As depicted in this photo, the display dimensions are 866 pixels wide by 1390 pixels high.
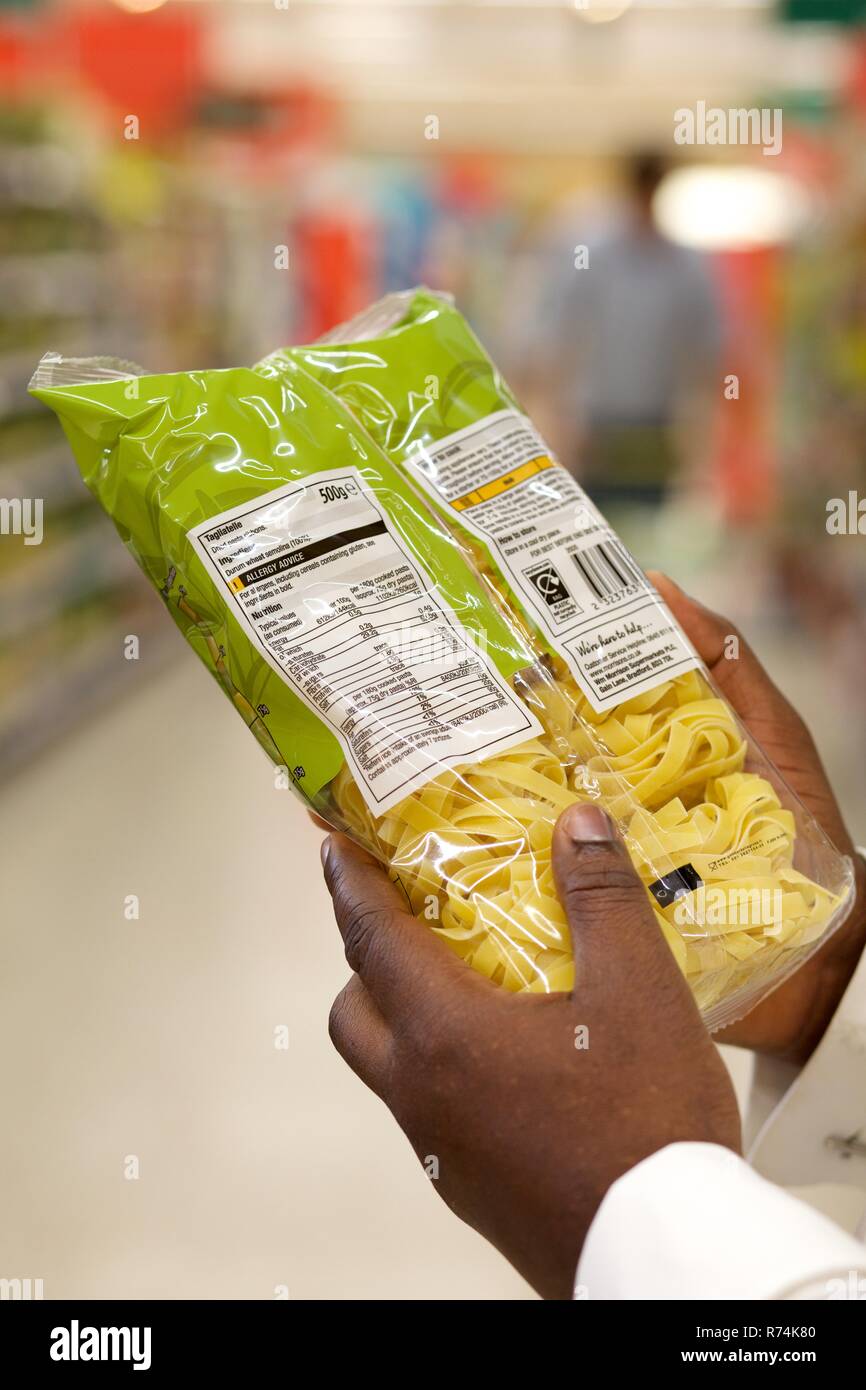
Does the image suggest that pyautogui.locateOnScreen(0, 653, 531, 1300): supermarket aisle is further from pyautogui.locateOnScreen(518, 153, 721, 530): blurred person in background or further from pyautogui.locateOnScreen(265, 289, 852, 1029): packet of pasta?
pyautogui.locateOnScreen(518, 153, 721, 530): blurred person in background

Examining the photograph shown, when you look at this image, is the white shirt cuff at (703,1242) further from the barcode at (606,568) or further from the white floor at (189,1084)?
the white floor at (189,1084)

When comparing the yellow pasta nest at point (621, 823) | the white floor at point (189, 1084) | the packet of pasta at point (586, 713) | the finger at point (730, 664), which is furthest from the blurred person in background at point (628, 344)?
the yellow pasta nest at point (621, 823)

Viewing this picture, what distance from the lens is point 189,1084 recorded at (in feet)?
9.74

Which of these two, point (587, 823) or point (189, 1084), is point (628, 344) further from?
point (587, 823)

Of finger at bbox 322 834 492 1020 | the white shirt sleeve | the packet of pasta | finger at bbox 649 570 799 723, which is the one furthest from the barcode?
the white shirt sleeve

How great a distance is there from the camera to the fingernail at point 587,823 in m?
0.89

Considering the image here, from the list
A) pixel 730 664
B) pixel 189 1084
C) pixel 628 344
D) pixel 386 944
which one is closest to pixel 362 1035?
pixel 386 944

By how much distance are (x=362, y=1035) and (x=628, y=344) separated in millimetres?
5994

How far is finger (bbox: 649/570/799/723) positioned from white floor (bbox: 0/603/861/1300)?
152 centimetres

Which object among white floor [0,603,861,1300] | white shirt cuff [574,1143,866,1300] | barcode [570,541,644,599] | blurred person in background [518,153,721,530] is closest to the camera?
white shirt cuff [574,1143,866,1300]

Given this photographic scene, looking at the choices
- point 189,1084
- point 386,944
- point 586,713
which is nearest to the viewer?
point 386,944

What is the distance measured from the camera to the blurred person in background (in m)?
6.45

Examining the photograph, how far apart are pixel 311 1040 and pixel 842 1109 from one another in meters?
2.16
